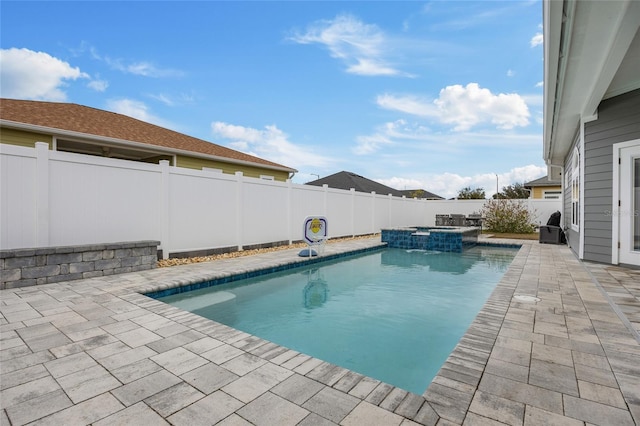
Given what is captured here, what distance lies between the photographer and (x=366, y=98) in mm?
13758

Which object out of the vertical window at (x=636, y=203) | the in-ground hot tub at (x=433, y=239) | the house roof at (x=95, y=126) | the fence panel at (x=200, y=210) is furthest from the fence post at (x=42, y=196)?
the vertical window at (x=636, y=203)

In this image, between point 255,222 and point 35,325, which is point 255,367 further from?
point 255,222

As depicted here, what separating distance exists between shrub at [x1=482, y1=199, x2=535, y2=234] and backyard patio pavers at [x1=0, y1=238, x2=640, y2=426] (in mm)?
11850

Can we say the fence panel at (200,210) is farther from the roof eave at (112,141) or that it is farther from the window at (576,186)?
the window at (576,186)

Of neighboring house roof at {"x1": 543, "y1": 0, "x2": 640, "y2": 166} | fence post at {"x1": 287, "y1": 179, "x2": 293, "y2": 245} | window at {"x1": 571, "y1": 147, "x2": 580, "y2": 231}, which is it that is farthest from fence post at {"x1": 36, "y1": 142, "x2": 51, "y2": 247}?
window at {"x1": 571, "y1": 147, "x2": 580, "y2": 231}

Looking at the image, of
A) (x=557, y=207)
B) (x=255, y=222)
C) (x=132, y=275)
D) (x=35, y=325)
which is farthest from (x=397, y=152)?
(x=35, y=325)

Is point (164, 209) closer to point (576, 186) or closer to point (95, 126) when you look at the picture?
point (95, 126)

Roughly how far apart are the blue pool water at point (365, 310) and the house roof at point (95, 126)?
6.92m

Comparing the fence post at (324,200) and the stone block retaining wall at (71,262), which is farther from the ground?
the fence post at (324,200)

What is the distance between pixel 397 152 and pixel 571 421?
65.0 ft

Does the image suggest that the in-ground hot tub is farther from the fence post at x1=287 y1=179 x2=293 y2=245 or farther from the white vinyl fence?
the fence post at x1=287 y1=179 x2=293 y2=245

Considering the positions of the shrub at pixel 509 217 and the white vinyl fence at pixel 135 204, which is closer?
the white vinyl fence at pixel 135 204

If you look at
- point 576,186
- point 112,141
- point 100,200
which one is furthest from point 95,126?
point 576,186

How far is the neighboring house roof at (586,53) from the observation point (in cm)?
313
